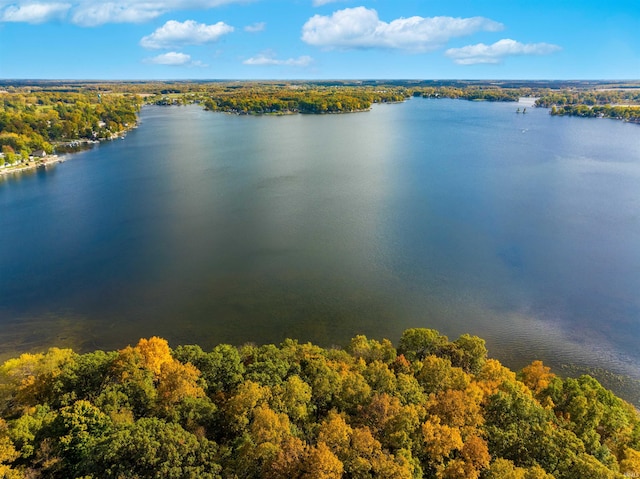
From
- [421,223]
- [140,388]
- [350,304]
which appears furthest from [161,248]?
[421,223]

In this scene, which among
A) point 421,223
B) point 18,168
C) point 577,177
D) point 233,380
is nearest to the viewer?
point 233,380

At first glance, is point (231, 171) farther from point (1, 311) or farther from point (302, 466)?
point (302, 466)

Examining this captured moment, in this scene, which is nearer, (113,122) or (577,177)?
(577,177)

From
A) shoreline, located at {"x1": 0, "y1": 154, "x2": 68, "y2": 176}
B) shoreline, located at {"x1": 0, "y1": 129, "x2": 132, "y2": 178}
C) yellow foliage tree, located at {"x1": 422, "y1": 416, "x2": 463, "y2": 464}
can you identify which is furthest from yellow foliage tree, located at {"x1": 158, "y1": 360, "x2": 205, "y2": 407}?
shoreline, located at {"x1": 0, "y1": 154, "x2": 68, "y2": 176}

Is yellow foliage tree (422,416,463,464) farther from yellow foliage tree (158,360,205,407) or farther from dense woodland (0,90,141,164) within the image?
dense woodland (0,90,141,164)

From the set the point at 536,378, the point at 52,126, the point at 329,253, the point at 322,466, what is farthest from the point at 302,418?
the point at 52,126

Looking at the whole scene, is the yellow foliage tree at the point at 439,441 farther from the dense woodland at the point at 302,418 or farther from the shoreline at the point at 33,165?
the shoreline at the point at 33,165

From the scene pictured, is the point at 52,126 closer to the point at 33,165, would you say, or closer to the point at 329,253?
the point at 33,165
